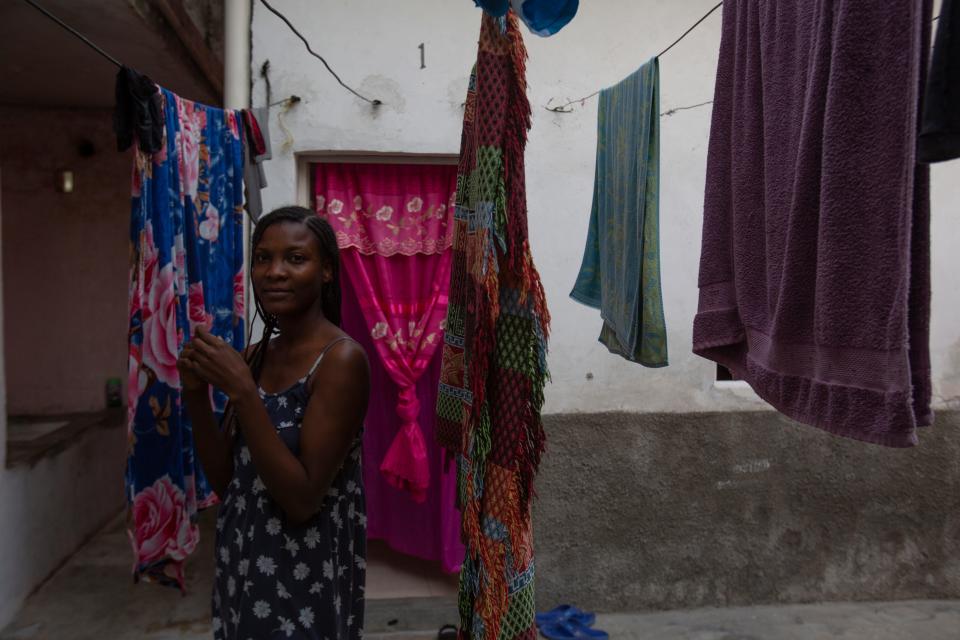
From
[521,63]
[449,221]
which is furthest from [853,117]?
[449,221]

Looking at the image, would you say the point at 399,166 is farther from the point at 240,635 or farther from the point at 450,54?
the point at 240,635

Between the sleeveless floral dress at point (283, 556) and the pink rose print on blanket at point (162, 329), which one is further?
the pink rose print on blanket at point (162, 329)

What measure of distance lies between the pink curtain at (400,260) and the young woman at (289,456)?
2125 millimetres

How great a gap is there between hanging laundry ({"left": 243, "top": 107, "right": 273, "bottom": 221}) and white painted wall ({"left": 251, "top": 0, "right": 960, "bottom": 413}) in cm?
42

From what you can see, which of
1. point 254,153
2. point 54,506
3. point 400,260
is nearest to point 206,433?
point 254,153

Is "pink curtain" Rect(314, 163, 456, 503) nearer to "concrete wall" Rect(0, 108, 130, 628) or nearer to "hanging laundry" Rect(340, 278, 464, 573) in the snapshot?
"hanging laundry" Rect(340, 278, 464, 573)

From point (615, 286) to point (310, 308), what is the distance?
1.46 meters

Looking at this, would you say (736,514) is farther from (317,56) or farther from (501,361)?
(317,56)

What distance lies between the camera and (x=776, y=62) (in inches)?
62.6

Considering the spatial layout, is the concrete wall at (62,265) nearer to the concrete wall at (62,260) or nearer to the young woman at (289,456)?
the concrete wall at (62,260)

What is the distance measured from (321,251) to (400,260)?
222 cm

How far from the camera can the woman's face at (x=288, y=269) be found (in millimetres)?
1721

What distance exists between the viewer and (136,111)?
2.55 metres

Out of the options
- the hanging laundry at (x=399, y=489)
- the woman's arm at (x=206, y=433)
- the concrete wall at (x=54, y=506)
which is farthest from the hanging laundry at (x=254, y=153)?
the concrete wall at (x=54, y=506)
